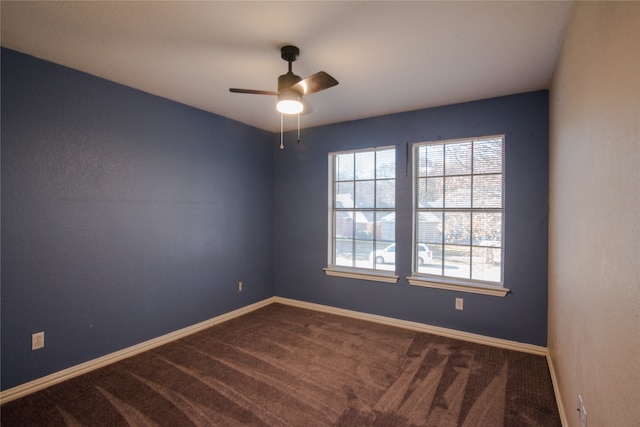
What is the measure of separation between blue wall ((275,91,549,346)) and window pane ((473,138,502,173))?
97 millimetres

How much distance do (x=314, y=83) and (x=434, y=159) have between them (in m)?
1.95

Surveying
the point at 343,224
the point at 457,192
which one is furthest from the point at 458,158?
the point at 343,224

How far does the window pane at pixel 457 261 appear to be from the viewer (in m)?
3.38

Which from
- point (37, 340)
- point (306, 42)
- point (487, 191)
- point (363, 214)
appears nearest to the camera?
point (306, 42)

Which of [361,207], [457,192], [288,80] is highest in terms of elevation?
[288,80]

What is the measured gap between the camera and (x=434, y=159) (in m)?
3.55

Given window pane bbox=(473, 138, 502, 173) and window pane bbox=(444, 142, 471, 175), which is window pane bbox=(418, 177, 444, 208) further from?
window pane bbox=(473, 138, 502, 173)

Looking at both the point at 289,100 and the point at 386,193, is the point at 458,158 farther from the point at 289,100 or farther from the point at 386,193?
the point at 289,100

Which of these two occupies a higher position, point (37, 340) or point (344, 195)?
point (344, 195)

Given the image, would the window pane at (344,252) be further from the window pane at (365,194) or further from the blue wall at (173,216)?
the window pane at (365,194)

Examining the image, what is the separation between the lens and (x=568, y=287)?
1.91 metres

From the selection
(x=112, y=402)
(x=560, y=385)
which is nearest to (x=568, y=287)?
(x=560, y=385)

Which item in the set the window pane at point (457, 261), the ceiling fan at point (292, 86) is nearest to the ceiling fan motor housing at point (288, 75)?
the ceiling fan at point (292, 86)

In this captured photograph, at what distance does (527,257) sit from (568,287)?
124 centimetres
